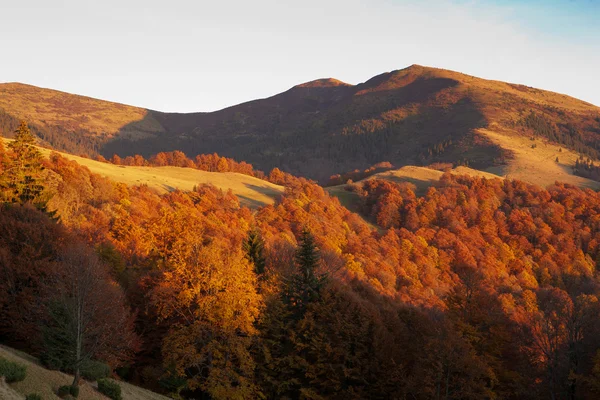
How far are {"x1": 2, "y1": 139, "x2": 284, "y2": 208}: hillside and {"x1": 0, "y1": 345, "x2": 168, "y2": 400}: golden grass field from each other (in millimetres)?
91388

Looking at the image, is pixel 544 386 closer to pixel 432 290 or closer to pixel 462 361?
pixel 462 361

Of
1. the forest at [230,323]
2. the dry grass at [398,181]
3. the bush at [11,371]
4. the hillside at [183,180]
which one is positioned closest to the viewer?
the bush at [11,371]

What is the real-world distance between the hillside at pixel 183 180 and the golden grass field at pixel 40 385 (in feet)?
300

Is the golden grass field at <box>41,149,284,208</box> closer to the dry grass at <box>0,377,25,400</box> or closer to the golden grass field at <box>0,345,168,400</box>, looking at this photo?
the golden grass field at <box>0,345,168,400</box>

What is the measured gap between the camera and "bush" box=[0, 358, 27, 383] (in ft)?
75.6

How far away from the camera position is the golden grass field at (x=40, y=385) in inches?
893

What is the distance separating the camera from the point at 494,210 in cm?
16762

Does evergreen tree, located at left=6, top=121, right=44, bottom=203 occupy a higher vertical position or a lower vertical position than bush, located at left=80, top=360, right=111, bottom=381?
higher

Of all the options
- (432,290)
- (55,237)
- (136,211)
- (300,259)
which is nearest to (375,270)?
(432,290)

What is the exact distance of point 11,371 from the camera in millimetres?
23297

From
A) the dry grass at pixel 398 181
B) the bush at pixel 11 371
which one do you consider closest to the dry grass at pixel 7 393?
the bush at pixel 11 371

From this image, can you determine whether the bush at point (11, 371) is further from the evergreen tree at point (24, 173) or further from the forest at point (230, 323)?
→ the evergreen tree at point (24, 173)

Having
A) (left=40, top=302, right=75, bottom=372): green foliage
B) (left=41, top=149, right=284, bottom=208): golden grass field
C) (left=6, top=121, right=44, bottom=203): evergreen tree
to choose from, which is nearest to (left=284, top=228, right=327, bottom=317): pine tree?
(left=40, top=302, right=75, bottom=372): green foliage

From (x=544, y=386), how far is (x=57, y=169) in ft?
259
